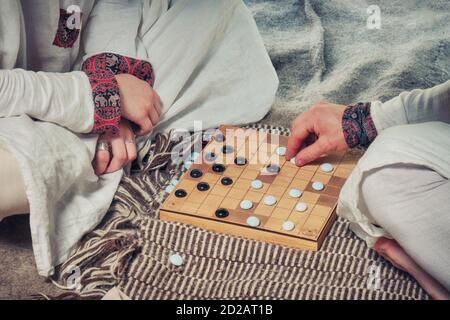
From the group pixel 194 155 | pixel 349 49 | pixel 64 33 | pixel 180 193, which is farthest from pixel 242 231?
pixel 349 49

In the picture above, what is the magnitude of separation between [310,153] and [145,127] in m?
0.30

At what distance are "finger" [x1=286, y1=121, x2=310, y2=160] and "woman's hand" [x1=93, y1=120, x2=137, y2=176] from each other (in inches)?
10.7

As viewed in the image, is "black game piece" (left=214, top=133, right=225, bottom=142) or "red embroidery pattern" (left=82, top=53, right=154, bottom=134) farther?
"black game piece" (left=214, top=133, right=225, bottom=142)

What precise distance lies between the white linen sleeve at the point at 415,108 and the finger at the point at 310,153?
10 cm

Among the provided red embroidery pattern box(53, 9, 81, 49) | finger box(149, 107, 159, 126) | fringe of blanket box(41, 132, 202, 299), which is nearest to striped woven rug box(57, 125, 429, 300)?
fringe of blanket box(41, 132, 202, 299)

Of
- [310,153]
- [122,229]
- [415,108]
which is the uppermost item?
[415,108]

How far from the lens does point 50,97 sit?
4.00ft

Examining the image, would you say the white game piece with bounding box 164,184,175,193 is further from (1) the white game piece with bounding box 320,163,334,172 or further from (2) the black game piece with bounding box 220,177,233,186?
(1) the white game piece with bounding box 320,163,334,172

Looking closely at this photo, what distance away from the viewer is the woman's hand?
1.32 meters

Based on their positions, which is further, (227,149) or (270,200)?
(227,149)

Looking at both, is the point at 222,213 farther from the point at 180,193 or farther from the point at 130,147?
the point at 130,147

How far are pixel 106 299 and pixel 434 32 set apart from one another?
1081mm

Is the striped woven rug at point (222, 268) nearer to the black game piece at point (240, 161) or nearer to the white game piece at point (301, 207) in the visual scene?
the white game piece at point (301, 207)

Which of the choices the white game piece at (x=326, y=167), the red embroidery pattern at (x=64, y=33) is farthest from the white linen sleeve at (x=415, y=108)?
the red embroidery pattern at (x=64, y=33)
